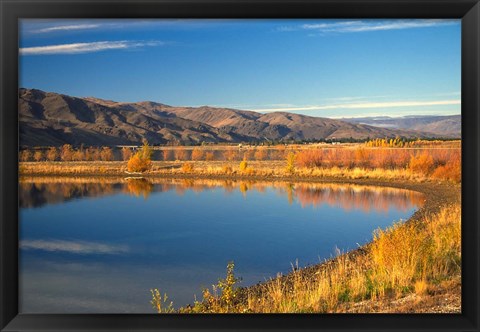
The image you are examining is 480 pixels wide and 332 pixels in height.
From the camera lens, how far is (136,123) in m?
8.04

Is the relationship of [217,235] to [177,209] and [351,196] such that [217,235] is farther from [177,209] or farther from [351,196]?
[351,196]

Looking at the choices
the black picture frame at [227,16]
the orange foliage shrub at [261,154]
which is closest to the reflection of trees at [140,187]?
the orange foliage shrub at [261,154]

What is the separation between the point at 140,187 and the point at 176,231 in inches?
43.2

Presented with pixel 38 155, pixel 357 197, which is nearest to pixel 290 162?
pixel 357 197

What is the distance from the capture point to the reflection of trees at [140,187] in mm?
7078

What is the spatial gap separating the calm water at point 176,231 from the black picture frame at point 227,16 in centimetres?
179

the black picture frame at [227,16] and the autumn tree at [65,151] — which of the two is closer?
the black picture frame at [227,16]

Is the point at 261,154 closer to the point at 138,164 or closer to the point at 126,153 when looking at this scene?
the point at 138,164

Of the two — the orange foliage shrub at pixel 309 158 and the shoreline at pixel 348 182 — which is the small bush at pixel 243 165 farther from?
the orange foliage shrub at pixel 309 158

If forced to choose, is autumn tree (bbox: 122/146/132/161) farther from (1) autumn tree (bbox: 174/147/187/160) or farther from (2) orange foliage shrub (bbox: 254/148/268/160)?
(2) orange foliage shrub (bbox: 254/148/268/160)

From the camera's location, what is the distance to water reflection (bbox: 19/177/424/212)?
7109mm

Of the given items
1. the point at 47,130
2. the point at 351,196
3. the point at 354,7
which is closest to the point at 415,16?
the point at 354,7

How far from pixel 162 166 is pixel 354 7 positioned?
4922 millimetres

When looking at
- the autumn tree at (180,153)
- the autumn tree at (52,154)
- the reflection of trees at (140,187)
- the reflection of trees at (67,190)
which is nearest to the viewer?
the autumn tree at (52,154)
